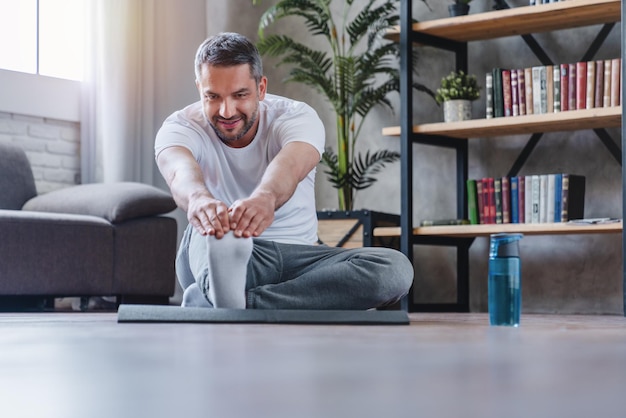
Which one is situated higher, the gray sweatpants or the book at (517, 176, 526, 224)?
the book at (517, 176, 526, 224)

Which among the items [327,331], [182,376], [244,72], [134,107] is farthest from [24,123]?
[182,376]

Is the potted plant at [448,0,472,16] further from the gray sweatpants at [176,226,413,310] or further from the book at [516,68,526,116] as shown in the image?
the gray sweatpants at [176,226,413,310]

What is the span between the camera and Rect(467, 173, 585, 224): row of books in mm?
3871

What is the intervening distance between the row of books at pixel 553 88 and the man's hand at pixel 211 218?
230 centimetres

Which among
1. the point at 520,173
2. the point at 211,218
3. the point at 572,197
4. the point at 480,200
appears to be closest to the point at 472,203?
the point at 480,200

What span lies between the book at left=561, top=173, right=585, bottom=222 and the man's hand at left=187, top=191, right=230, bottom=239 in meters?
2.24

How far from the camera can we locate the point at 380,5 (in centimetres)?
483

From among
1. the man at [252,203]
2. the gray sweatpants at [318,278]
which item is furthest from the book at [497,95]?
the gray sweatpants at [318,278]

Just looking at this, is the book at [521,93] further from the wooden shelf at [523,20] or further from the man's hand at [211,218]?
the man's hand at [211,218]

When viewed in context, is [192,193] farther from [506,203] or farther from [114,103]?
[114,103]

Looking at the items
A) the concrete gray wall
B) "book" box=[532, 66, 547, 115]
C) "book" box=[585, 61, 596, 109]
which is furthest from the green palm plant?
"book" box=[585, 61, 596, 109]

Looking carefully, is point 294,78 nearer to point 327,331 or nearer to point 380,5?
point 380,5

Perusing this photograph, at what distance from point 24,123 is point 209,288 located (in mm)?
2893

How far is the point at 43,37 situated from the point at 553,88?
96.4 inches
